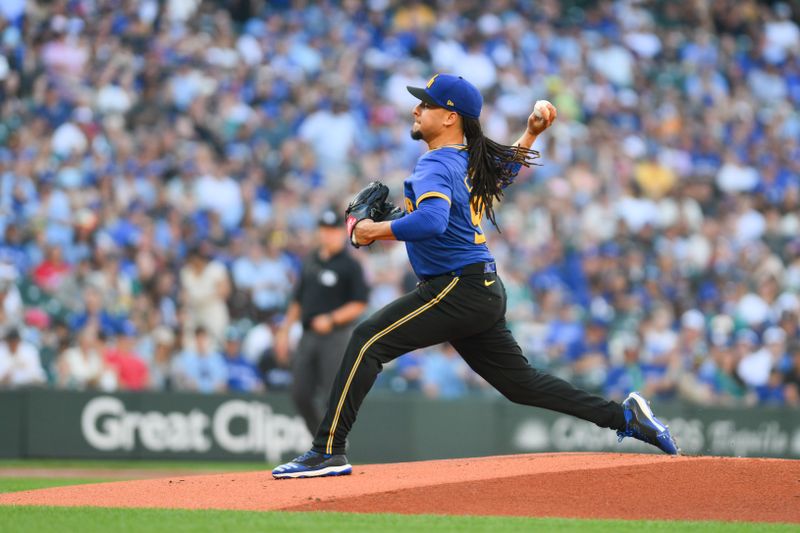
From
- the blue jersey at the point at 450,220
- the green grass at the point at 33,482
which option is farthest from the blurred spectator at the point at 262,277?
the blue jersey at the point at 450,220

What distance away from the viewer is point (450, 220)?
276 inches

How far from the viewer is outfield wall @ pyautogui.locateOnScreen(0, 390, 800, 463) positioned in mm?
13148

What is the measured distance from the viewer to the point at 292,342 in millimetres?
14609

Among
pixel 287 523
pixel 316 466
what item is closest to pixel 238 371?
pixel 316 466

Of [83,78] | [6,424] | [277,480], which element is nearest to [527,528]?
[277,480]

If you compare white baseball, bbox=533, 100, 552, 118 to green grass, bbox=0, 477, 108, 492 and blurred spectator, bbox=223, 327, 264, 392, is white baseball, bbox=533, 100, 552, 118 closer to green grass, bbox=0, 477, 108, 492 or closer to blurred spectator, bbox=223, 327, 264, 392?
green grass, bbox=0, 477, 108, 492

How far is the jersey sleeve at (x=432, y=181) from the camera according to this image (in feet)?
22.2

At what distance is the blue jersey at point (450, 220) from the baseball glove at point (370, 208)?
0.49ft

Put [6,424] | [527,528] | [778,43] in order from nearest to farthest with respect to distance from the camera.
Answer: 1. [527,528]
2. [6,424]
3. [778,43]

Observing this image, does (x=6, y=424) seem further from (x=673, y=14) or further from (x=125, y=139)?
(x=673, y=14)

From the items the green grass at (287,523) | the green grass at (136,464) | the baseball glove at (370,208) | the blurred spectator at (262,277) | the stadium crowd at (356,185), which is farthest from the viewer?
the blurred spectator at (262,277)

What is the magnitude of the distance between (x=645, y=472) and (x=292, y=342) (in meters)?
8.03

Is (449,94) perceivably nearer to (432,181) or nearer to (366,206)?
(432,181)

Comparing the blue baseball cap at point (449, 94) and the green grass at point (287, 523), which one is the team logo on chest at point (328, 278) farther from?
the green grass at point (287, 523)
